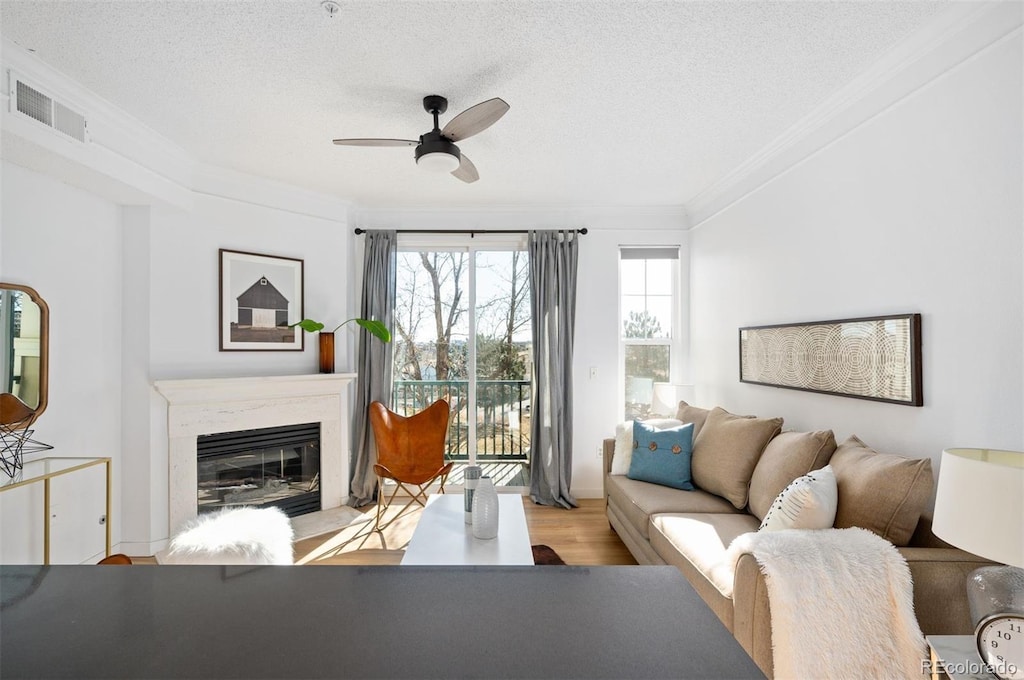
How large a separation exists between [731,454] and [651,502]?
518mm

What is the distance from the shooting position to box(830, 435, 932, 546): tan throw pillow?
1744mm

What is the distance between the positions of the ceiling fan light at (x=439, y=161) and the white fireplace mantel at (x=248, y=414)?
202 cm

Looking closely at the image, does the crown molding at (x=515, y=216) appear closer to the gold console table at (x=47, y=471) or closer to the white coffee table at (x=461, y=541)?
the white coffee table at (x=461, y=541)

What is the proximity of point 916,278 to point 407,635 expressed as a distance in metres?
2.48

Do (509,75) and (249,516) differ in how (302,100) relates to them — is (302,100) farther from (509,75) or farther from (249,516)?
(249,516)

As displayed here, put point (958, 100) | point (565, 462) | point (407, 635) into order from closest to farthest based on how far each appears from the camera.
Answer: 1. point (407, 635)
2. point (958, 100)
3. point (565, 462)

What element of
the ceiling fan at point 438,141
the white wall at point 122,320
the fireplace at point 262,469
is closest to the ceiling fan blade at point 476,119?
the ceiling fan at point 438,141

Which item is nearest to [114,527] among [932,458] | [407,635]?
[407,635]

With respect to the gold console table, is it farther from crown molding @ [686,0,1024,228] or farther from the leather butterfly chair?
crown molding @ [686,0,1024,228]

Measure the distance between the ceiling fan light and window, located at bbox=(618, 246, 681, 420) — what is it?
2.19 metres

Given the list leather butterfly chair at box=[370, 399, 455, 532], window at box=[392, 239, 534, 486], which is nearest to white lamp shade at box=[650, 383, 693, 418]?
window at box=[392, 239, 534, 486]

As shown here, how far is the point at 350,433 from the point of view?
165 inches

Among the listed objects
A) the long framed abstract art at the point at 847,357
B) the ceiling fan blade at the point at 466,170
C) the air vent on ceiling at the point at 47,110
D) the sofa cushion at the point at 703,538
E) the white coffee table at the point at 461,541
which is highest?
the air vent on ceiling at the point at 47,110

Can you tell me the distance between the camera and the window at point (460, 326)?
4.33 m
